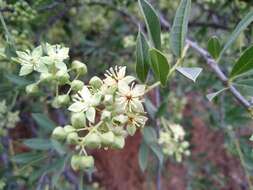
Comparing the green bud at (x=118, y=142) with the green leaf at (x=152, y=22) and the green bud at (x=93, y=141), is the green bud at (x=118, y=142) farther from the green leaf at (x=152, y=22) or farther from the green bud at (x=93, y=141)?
the green leaf at (x=152, y=22)

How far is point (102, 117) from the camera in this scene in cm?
110

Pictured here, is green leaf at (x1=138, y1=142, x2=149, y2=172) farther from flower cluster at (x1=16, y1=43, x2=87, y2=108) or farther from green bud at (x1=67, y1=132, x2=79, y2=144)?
green bud at (x1=67, y1=132, x2=79, y2=144)

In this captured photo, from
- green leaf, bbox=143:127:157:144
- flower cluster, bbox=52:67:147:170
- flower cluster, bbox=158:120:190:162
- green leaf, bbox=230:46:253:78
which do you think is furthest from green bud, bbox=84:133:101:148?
flower cluster, bbox=158:120:190:162

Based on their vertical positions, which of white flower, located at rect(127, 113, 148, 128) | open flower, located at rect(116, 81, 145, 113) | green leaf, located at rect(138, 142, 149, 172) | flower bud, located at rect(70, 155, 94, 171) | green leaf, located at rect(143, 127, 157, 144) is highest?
open flower, located at rect(116, 81, 145, 113)

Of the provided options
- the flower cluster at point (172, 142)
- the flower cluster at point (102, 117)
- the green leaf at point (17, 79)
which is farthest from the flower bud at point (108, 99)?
the flower cluster at point (172, 142)

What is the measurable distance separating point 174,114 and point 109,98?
6.30 feet

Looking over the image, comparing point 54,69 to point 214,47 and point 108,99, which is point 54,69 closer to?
point 108,99

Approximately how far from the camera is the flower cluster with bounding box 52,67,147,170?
1.10 m

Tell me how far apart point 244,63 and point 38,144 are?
3.12 ft

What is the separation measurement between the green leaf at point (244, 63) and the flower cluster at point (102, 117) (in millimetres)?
372

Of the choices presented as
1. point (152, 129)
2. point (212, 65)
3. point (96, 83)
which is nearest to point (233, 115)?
point (152, 129)

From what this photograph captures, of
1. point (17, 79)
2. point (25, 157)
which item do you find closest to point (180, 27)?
point (17, 79)

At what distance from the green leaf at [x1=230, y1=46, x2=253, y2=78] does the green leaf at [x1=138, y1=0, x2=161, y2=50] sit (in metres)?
0.24

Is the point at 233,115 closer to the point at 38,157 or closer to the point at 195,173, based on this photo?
the point at 38,157
